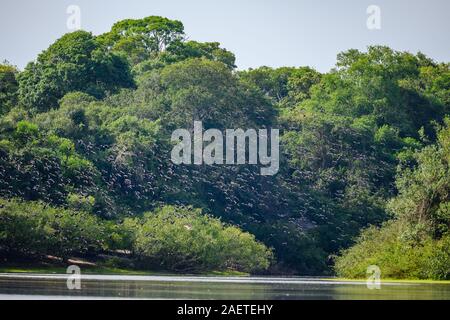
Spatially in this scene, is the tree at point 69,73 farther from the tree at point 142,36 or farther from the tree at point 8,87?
the tree at point 142,36

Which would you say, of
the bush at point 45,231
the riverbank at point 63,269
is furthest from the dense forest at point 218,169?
the riverbank at point 63,269

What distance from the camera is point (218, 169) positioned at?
3287 inches

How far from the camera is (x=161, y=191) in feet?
256

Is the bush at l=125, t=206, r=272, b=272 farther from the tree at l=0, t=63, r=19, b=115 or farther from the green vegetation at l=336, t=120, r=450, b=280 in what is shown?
the tree at l=0, t=63, r=19, b=115

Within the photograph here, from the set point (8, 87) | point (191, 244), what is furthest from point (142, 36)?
point (191, 244)

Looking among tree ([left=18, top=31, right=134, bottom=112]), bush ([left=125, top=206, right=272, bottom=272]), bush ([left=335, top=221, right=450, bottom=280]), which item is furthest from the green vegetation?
tree ([left=18, top=31, right=134, bottom=112])

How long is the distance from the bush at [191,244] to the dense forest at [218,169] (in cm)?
10

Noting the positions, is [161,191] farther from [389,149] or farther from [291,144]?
[389,149]

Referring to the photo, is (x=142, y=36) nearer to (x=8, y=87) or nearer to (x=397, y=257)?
(x=8, y=87)

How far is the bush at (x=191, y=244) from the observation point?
66.8 m

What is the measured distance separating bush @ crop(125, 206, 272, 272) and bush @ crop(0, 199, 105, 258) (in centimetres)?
290

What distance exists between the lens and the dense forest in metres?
63.2

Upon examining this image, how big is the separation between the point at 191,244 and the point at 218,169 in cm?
1631
